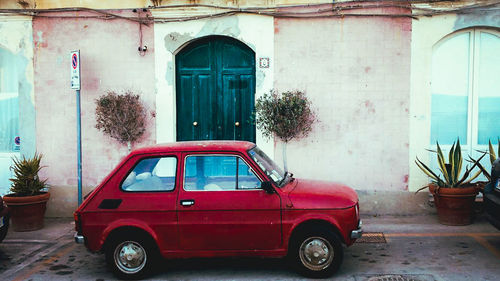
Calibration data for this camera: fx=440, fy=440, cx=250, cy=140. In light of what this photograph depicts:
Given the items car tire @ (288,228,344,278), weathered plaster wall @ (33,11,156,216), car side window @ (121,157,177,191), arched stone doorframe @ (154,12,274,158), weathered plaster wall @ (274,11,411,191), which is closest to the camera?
car tire @ (288,228,344,278)

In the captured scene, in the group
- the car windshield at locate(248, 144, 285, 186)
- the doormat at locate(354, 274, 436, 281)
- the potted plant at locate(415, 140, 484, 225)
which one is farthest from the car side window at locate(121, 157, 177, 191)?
the potted plant at locate(415, 140, 484, 225)

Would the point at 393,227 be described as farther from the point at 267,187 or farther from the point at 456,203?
the point at 267,187

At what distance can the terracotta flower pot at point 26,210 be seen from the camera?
7770 millimetres

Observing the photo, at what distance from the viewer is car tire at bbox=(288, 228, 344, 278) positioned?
5238 millimetres

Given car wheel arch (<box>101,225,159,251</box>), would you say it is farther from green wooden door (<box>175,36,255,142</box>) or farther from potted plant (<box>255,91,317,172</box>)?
green wooden door (<box>175,36,255,142</box>)

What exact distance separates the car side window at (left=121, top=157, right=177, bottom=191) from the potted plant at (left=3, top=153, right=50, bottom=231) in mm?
3335

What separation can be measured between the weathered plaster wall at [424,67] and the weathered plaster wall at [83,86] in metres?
5.09

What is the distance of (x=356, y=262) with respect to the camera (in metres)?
5.93

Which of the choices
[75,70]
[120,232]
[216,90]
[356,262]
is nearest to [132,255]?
[120,232]

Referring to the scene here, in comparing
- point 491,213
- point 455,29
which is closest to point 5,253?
point 491,213

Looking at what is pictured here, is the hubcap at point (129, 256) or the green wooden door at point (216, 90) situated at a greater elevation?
the green wooden door at point (216, 90)

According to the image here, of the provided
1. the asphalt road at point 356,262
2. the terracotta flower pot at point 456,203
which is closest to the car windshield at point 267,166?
the asphalt road at point 356,262

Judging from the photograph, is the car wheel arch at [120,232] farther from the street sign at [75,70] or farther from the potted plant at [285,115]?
the potted plant at [285,115]

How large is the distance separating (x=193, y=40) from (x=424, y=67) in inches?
178
